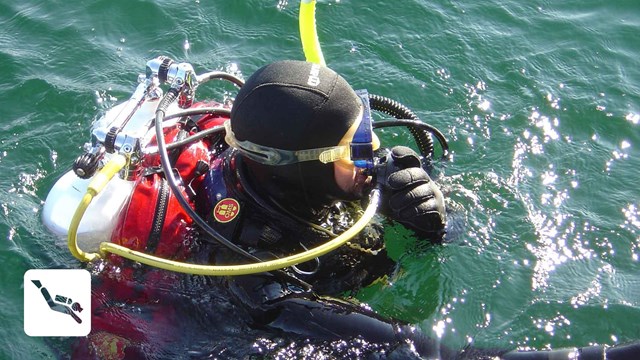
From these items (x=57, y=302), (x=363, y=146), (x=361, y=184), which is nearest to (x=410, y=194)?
(x=361, y=184)

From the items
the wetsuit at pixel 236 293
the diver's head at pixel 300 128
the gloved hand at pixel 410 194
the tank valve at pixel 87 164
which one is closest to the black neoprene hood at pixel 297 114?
the diver's head at pixel 300 128

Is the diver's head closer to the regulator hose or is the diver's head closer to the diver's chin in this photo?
the diver's chin

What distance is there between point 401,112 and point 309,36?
2.43ft

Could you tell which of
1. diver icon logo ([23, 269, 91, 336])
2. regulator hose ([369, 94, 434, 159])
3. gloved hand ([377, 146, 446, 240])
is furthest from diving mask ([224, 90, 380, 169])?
diver icon logo ([23, 269, 91, 336])

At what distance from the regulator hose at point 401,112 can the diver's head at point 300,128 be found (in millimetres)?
755

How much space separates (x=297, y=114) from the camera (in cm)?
306

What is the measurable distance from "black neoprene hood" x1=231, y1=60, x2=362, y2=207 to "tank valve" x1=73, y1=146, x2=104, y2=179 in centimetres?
66

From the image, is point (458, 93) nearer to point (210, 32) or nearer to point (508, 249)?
point (508, 249)

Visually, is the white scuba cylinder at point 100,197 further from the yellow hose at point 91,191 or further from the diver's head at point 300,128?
the diver's head at point 300,128

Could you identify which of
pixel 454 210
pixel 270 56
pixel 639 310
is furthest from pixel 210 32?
pixel 639 310

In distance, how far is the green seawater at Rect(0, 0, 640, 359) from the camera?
4.02 meters

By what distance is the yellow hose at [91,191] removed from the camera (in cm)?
291

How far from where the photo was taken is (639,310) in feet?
13.0

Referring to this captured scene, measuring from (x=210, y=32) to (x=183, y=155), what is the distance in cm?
278
